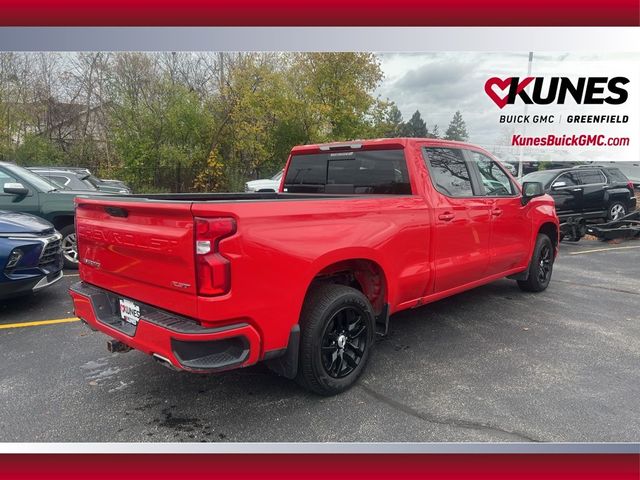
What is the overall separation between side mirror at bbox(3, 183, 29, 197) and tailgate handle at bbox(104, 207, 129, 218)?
426 cm

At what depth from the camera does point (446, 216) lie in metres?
3.97

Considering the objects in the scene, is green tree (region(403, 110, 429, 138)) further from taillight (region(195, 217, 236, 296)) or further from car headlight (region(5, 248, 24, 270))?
taillight (region(195, 217, 236, 296))

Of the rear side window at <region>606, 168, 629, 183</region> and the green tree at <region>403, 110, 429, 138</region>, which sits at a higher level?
the green tree at <region>403, 110, 429, 138</region>

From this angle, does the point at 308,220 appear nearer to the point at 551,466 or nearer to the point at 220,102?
the point at 551,466

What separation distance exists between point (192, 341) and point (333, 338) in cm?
111

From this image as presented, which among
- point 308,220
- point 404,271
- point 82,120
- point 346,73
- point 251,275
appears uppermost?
point 346,73

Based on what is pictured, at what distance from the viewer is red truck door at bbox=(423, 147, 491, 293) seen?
→ 3.96 metres

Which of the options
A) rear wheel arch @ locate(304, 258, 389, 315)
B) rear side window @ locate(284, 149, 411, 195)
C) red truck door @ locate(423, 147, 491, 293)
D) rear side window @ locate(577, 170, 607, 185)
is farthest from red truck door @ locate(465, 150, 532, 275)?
rear side window @ locate(577, 170, 607, 185)

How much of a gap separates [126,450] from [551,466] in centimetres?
252

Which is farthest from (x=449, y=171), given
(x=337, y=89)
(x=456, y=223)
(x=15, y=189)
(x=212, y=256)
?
(x=337, y=89)

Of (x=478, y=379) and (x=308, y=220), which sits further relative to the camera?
(x=478, y=379)

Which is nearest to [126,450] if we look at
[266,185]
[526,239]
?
[526,239]

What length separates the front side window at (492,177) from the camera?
470cm

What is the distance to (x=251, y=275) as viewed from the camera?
254cm
